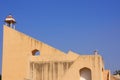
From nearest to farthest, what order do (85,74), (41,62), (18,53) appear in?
1. (85,74)
2. (41,62)
3. (18,53)

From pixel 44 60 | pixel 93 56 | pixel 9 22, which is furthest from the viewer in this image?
pixel 9 22

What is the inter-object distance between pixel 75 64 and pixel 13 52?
4.99 meters

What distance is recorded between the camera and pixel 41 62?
19.0 metres

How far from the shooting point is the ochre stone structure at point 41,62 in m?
18.0

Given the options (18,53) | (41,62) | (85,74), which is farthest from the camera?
(18,53)

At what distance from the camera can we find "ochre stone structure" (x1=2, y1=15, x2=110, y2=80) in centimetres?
1795

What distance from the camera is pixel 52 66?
18.8 m

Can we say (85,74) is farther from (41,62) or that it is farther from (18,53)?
(18,53)

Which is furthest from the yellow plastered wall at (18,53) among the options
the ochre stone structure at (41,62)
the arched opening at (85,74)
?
Answer: the arched opening at (85,74)

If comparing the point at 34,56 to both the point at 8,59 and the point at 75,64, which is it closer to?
the point at 8,59

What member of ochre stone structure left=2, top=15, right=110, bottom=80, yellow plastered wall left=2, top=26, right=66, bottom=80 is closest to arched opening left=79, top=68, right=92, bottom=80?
ochre stone structure left=2, top=15, right=110, bottom=80

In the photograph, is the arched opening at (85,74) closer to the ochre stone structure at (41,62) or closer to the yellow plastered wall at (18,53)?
the ochre stone structure at (41,62)

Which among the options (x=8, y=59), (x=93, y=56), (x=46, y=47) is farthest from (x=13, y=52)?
(x=93, y=56)

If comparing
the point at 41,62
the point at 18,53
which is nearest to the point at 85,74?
the point at 41,62
